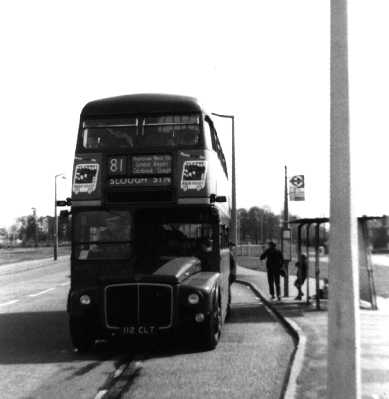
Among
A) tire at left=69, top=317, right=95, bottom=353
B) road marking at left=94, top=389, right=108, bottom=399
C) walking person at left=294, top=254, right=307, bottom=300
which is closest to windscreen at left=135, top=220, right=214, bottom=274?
tire at left=69, top=317, right=95, bottom=353

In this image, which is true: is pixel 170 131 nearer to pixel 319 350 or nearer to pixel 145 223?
pixel 145 223

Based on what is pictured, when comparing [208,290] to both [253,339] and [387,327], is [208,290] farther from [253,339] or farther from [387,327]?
[387,327]

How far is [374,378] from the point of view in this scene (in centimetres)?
739

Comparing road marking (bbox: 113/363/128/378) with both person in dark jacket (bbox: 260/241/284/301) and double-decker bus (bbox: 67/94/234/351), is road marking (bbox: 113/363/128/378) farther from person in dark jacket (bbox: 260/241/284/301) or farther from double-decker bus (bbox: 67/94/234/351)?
person in dark jacket (bbox: 260/241/284/301)

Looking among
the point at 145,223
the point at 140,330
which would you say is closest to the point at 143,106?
the point at 145,223

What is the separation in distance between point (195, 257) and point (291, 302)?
6.59m

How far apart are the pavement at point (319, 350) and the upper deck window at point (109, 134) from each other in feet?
13.8

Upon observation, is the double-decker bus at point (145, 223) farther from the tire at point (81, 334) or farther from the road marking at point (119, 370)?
the road marking at point (119, 370)

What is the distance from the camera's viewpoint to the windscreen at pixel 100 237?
34.3 feet

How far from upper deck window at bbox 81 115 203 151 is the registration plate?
294 cm

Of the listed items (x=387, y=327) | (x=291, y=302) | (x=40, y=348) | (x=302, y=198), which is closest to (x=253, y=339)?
(x=387, y=327)

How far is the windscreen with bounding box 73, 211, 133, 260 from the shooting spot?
10461 millimetres

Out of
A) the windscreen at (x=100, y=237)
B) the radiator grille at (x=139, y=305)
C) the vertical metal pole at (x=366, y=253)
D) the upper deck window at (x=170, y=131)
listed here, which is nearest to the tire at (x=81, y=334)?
the radiator grille at (x=139, y=305)

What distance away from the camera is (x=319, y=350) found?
365 inches
